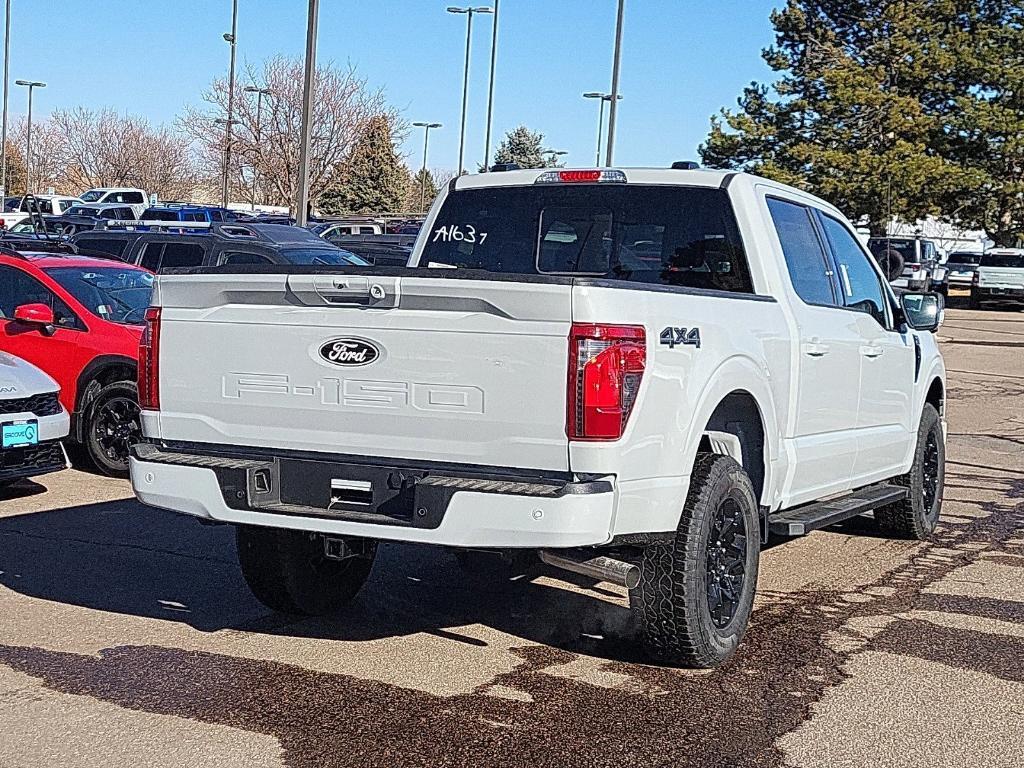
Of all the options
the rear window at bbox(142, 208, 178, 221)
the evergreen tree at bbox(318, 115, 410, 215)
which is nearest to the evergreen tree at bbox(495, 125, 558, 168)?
the evergreen tree at bbox(318, 115, 410, 215)

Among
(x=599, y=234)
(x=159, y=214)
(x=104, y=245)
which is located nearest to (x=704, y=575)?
(x=599, y=234)

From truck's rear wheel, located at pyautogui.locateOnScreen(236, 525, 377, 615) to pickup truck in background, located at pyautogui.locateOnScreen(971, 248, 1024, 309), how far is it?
120ft

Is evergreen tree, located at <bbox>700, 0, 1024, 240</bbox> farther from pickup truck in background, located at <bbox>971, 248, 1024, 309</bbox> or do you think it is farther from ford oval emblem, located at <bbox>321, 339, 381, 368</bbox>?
ford oval emblem, located at <bbox>321, 339, 381, 368</bbox>

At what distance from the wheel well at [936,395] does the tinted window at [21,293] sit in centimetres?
627

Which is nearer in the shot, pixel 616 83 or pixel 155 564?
pixel 155 564

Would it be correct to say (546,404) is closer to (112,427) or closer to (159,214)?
(112,427)

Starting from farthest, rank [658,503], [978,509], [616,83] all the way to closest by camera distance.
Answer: [616,83] → [978,509] → [658,503]

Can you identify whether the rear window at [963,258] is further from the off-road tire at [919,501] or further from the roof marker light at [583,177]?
the roof marker light at [583,177]

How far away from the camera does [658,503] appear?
497 centimetres

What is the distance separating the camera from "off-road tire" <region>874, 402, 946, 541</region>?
321 inches

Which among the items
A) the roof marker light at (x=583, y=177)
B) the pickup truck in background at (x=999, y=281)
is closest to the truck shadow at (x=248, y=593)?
the roof marker light at (x=583, y=177)

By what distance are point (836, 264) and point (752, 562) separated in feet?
7.03

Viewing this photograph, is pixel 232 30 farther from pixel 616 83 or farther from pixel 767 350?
pixel 767 350

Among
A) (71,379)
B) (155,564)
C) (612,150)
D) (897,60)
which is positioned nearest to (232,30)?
(612,150)
